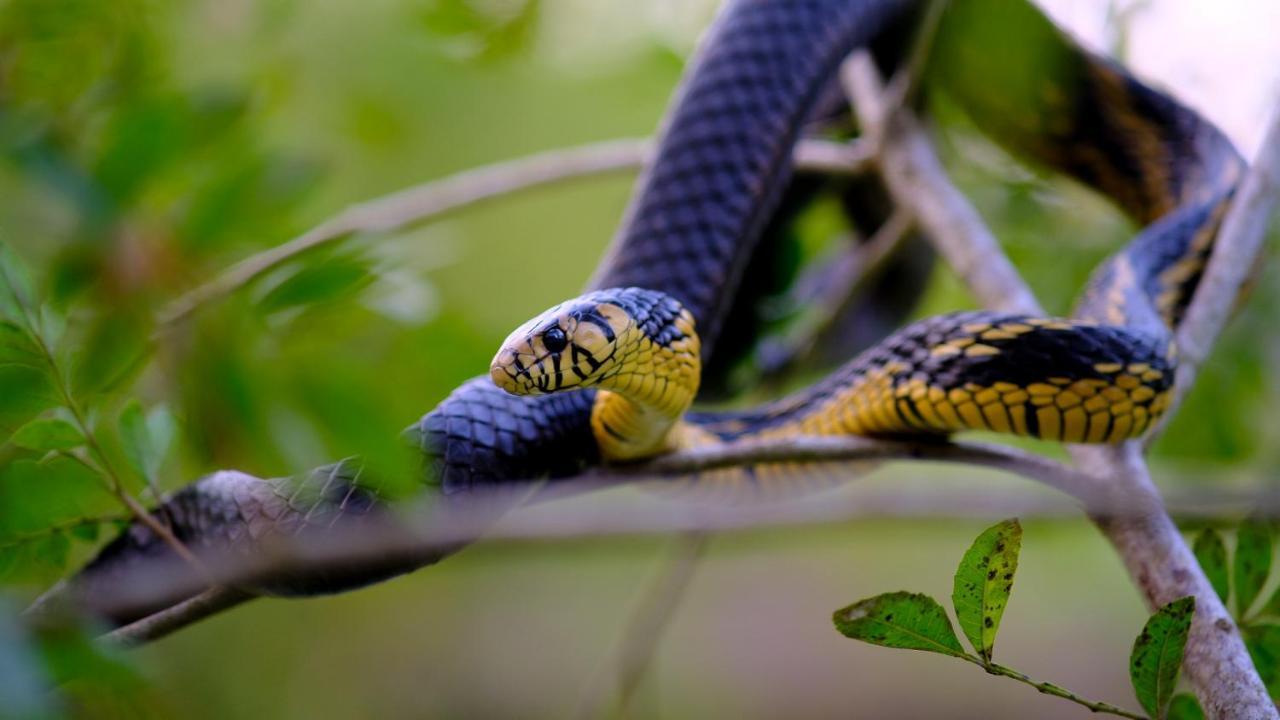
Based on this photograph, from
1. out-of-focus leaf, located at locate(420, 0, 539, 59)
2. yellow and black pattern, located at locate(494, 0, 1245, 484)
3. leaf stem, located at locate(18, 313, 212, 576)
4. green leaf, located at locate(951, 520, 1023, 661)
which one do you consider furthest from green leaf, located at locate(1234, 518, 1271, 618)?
out-of-focus leaf, located at locate(420, 0, 539, 59)

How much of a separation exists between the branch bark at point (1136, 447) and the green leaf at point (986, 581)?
0.84ft

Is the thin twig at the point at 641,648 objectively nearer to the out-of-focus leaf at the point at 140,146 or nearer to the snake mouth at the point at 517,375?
the snake mouth at the point at 517,375

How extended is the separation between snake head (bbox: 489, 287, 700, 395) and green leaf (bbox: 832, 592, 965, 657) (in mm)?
366

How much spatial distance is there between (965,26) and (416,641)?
3421 millimetres

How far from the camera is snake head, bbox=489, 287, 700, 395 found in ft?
3.23

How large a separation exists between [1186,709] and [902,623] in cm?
39

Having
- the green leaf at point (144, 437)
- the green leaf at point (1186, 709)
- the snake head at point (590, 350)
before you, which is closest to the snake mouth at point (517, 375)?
the snake head at point (590, 350)

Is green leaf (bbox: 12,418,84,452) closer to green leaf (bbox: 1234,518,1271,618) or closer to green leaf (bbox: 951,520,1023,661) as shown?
green leaf (bbox: 951,520,1023,661)

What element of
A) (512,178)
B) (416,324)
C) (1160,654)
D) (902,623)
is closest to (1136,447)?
(1160,654)

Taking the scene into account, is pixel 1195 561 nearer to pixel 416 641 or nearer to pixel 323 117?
pixel 323 117

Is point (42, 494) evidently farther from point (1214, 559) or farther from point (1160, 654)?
point (1214, 559)

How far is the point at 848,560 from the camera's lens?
4520 mm

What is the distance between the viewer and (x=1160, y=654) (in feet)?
2.54

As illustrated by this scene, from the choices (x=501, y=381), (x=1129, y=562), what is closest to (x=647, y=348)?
(x=501, y=381)
